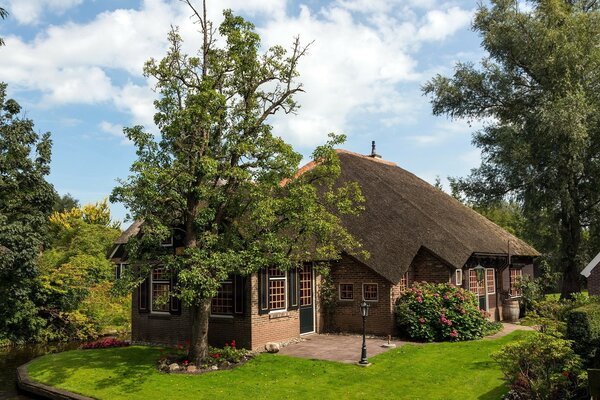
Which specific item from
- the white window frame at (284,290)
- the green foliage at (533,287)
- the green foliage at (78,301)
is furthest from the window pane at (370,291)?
the green foliage at (78,301)

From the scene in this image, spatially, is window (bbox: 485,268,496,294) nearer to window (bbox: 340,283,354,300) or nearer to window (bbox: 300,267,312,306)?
window (bbox: 340,283,354,300)

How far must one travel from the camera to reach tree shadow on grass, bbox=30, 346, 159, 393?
14344mm

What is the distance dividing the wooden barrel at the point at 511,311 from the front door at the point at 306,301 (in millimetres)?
9778

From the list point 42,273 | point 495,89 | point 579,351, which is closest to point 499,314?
point 495,89

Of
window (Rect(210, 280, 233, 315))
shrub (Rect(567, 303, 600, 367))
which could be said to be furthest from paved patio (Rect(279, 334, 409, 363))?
shrub (Rect(567, 303, 600, 367))

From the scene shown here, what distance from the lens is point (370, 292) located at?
63.7 ft

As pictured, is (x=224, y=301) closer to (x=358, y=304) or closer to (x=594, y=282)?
(x=358, y=304)

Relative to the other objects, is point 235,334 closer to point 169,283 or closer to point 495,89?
point 169,283

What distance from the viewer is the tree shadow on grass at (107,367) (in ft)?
47.1

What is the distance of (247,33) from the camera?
1502 centimetres

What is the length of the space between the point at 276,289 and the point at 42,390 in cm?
749

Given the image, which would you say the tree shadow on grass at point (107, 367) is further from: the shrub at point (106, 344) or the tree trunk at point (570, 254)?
the tree trunk at point (570, 254)

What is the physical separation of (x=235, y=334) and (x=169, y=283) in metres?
3.56

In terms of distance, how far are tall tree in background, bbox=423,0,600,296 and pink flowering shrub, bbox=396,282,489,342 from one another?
10.1 metres
